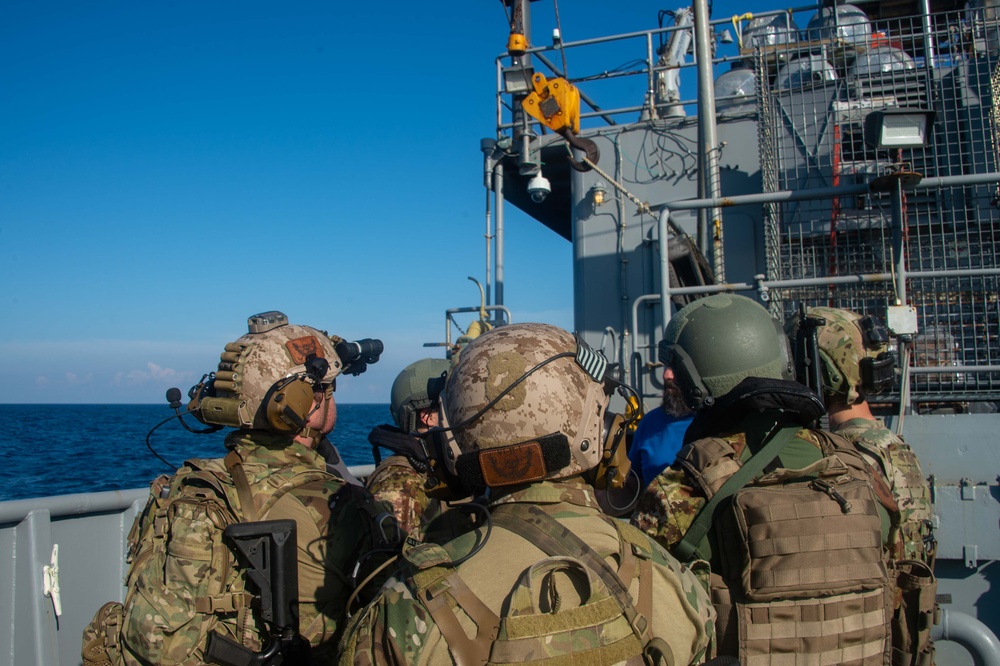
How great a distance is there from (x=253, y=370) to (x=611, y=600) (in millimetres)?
1858

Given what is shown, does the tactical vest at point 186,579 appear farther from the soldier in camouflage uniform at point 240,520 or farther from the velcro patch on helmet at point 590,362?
the velcro patch on helmet at point 590,362

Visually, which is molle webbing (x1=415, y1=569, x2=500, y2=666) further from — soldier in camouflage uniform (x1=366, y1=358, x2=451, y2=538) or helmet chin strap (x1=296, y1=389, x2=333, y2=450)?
helmet chin strap (x1=296, y1=389, x2=333, y2=450)

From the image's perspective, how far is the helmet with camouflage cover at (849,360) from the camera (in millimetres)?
3363

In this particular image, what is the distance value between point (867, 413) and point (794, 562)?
5.21ft

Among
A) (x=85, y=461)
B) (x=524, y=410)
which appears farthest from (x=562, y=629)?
(x=85, y=461)

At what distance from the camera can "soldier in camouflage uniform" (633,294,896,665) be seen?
7.23ft

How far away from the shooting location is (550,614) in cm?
154

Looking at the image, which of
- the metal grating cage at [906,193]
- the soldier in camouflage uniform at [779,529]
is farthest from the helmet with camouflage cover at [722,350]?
the metal grating cage at [906,193]

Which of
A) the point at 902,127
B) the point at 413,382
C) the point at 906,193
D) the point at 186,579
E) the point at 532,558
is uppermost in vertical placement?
the point at 902,127

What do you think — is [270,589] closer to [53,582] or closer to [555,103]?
[53,582]

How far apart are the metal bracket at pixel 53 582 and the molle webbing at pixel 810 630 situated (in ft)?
10.7

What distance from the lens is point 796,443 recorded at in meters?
2.51

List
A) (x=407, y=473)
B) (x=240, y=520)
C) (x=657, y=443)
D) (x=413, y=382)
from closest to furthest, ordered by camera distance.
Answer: (x=240, y=520), (x=407, y=473), (x=657, y=443), (x=413, y=382)

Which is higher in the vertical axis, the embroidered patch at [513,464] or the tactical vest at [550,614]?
the embroidered patch at [513,464]
